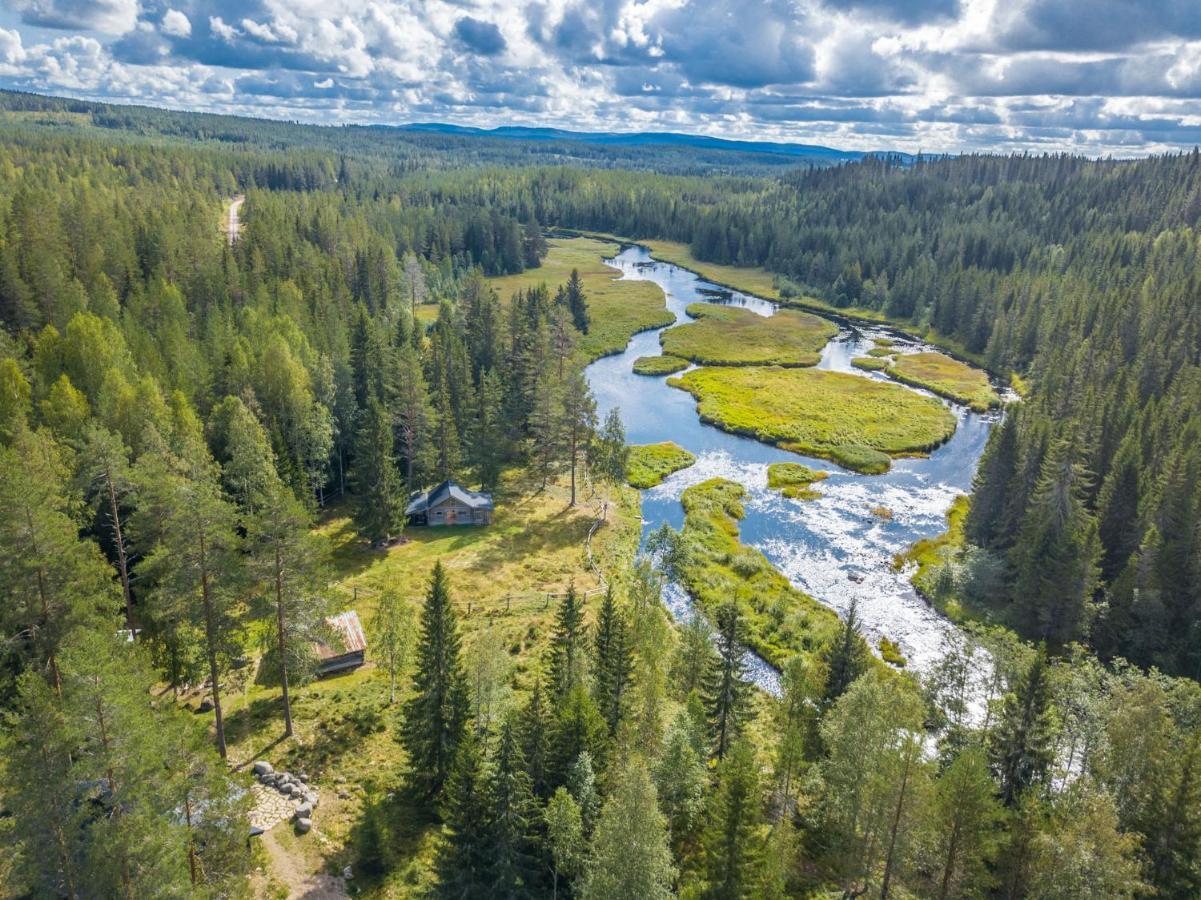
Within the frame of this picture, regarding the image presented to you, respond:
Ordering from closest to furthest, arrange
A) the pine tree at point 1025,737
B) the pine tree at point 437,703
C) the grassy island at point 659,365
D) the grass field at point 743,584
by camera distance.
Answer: the pine tree at point 1025,737
the pine tree at point 437,703
the grass field at point 743,584
the grassy island at point 659,365

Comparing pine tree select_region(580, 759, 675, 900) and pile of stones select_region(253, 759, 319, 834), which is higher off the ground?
pine tree select_region(580, 759, 675, 900)

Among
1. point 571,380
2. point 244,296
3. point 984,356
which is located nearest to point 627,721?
point 571,380

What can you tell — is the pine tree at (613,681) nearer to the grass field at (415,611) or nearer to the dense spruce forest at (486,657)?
the dense spruce forest at (486,657)

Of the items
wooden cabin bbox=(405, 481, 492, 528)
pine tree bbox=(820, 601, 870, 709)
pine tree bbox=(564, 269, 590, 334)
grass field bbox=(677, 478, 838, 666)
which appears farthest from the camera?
pine tree bbox=(564, 269, 590, 334)

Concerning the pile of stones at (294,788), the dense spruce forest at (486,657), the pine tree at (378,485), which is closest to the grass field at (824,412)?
the dense spruce forest at (486,657)

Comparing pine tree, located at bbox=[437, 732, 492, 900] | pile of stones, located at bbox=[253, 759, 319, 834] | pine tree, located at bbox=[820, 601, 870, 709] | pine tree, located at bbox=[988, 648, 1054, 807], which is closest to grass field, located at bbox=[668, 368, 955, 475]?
pine tree, located at bbox=[820, 601, 870, 709]

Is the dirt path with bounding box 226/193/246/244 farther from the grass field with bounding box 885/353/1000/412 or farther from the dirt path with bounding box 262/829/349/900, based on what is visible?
the dirt path with bounding box 262/829/349/900

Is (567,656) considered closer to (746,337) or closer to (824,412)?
(824,412)
